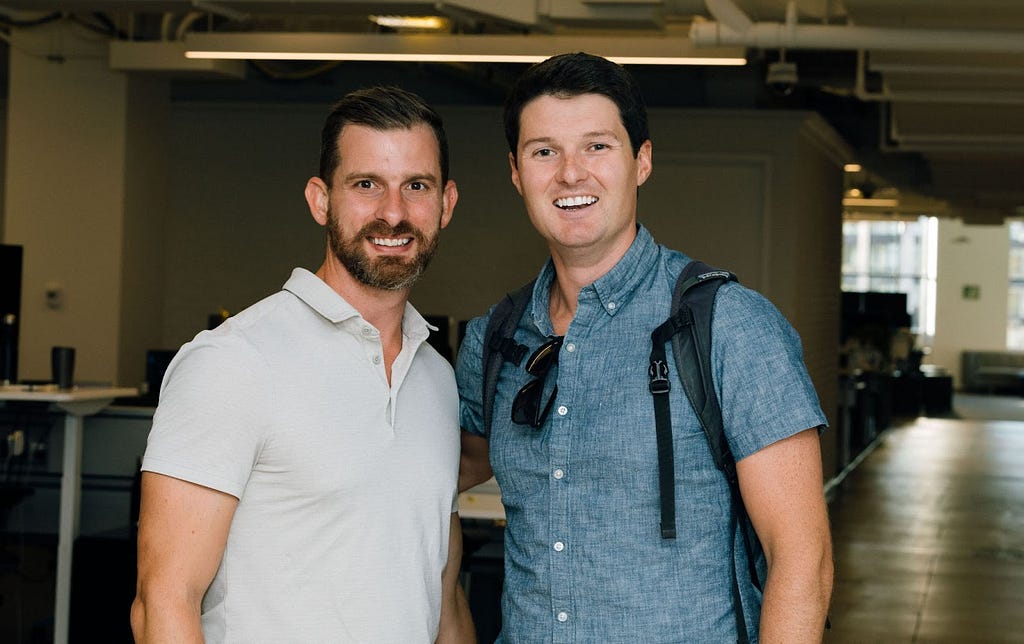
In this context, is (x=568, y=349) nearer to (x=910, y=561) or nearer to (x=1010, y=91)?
(x=1010, y=91)

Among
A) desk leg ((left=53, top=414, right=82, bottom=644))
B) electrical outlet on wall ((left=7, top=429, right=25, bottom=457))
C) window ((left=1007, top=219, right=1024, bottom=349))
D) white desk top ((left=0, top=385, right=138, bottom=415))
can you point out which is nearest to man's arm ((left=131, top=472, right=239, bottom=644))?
desk leg ((left=53, top=414, right=82, bottom=644))

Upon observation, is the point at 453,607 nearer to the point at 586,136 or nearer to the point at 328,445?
the point at 328,445

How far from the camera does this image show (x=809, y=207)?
1071 cm

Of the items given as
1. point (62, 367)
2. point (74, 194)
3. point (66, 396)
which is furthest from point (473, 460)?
point (74, 194)

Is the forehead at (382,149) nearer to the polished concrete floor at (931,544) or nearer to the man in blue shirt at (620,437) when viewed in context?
the man in blue shirt at (620,437)

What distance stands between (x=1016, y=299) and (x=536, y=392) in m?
26.1

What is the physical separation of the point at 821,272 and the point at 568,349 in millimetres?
10070

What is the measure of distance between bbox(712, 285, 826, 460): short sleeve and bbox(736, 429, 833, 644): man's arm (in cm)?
3

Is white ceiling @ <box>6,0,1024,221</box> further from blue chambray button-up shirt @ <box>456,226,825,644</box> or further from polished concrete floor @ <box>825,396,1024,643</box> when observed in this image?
blue chambray button-up shirt @ <box>456,226,825,644</box>

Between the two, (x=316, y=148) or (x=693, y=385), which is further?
(x=316, y=148)

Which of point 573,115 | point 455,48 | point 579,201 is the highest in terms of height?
point 455,48

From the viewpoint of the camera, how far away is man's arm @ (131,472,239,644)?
1.71 metres

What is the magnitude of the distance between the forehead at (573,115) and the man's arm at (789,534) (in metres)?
0.54

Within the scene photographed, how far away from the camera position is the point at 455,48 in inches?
271
